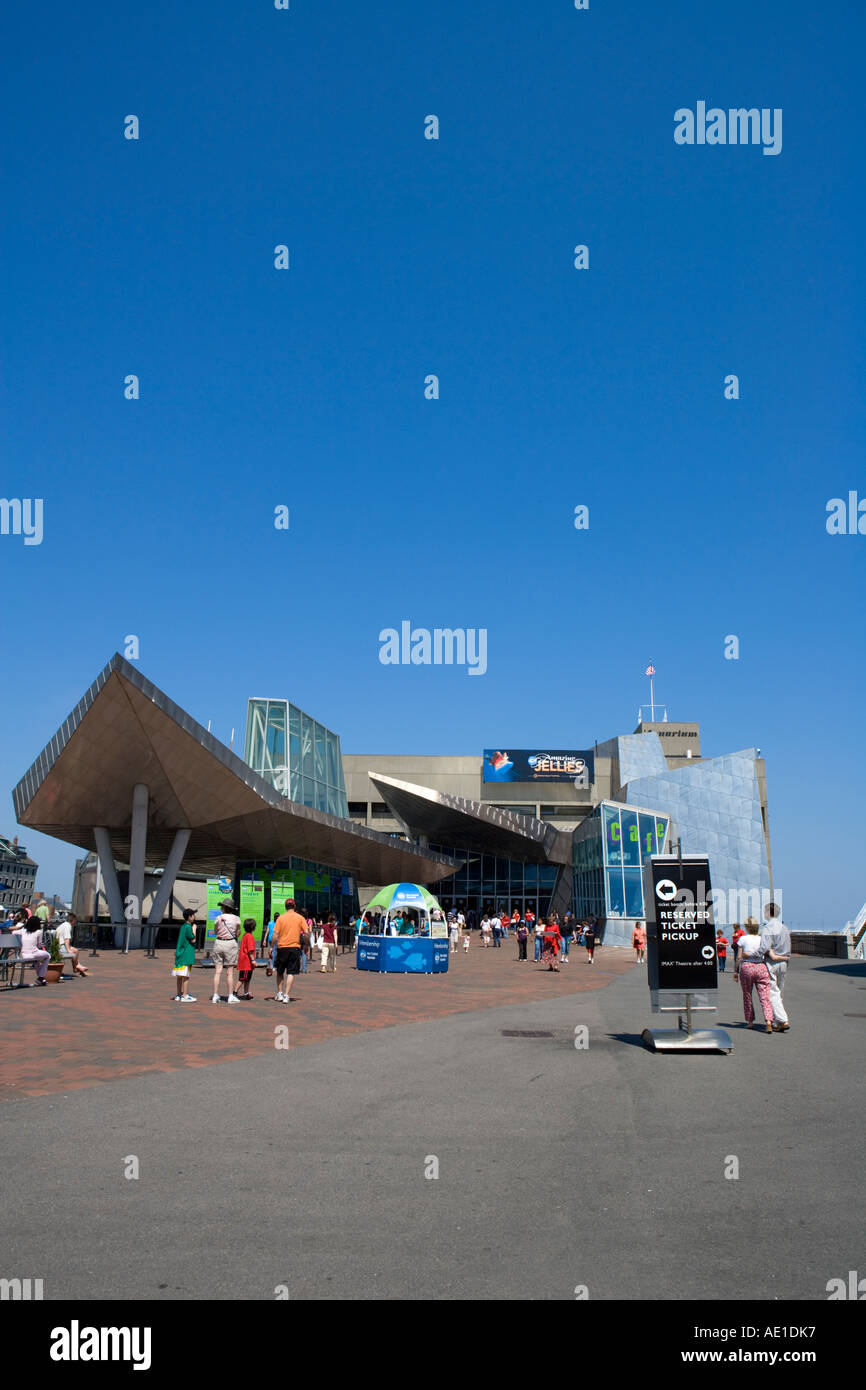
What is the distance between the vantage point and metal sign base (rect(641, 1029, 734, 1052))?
11.4 m

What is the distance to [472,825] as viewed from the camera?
60844 millimetres

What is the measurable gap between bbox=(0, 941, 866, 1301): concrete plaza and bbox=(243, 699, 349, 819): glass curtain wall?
3918 centimetres

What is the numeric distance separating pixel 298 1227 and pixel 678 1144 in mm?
2986

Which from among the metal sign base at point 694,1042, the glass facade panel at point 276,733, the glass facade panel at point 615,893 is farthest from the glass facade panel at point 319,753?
the metal sign base at point 694,1042

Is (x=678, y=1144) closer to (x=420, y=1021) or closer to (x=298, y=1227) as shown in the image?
(x=298, y=1227)

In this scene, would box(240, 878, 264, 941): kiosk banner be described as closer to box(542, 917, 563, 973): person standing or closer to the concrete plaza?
box(542, 917, 563, 973): person standing

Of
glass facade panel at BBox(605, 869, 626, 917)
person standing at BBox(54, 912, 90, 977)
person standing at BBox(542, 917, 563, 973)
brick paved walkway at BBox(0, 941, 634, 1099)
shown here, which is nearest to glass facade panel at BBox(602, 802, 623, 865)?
glass facade panel at BBox(605, 869, 626, 917)

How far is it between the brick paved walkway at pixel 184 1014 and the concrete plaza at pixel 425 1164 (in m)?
0.10

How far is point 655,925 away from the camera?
40.0 ft

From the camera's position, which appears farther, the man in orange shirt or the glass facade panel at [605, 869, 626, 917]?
the glass facade panel at [605, 869, 626, 917]

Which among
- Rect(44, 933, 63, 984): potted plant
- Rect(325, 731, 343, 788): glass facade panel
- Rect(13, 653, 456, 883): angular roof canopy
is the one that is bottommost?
Rect(44, 933, 63, 984): potted plant

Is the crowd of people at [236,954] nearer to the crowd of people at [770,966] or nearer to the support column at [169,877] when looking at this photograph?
the crowd of people at [770,966]

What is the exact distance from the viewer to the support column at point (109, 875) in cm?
3922

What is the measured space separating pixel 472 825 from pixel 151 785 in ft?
91.4
